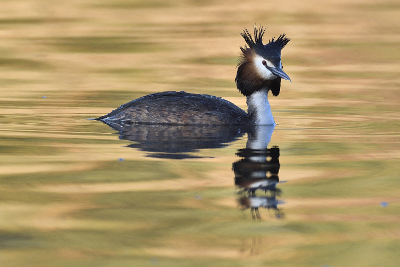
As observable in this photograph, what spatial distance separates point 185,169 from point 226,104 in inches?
153

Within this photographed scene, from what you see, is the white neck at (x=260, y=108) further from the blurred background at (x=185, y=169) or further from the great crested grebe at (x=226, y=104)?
the blurred background at (x=185, y=169)

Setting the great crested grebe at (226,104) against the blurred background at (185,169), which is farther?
the great crested grebe at (226,104)

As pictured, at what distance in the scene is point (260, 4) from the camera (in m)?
35.4

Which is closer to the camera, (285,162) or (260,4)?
(285,162)

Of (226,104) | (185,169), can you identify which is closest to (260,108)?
(226,104)

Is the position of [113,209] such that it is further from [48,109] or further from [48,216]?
[48,109]

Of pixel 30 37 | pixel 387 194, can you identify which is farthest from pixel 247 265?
pixel 30 37

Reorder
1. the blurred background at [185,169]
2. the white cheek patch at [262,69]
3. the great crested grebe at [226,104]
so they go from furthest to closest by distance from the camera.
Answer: the white cheek patch at [262,69] → the great crested grebe at [226,104] → the blurred background at [185,169]

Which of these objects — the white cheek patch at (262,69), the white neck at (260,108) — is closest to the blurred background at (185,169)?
the white neck at (260,108)

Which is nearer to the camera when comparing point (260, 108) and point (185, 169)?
point (185, 169)

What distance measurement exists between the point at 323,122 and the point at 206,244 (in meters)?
6.94

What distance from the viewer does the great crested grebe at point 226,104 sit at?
1151 cm

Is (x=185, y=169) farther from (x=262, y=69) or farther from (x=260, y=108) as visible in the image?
(x=262, y=69)

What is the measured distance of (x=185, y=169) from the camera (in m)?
8.01
